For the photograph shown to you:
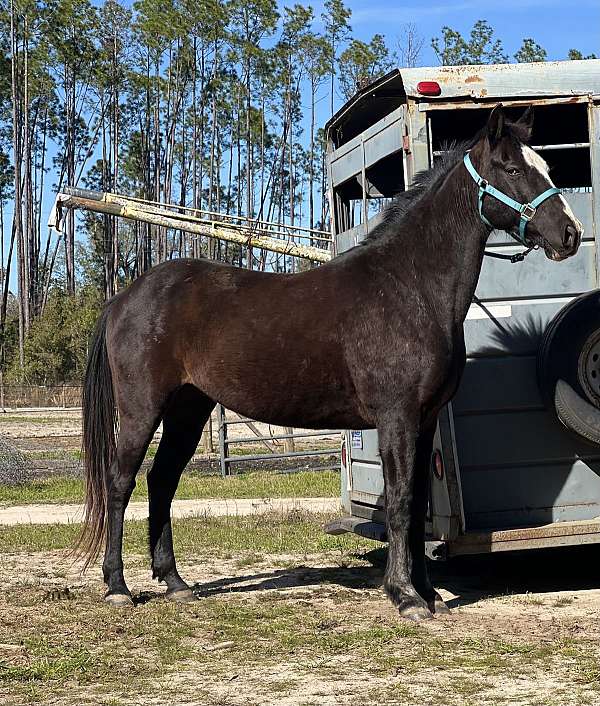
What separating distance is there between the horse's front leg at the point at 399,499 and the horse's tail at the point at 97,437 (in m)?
1.95

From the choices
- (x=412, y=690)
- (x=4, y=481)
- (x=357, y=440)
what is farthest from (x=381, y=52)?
(x=412, y=690)

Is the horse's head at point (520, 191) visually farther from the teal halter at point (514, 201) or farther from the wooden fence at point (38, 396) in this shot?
the wooden fence at point (38, 396)

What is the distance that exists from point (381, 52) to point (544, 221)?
42075mm

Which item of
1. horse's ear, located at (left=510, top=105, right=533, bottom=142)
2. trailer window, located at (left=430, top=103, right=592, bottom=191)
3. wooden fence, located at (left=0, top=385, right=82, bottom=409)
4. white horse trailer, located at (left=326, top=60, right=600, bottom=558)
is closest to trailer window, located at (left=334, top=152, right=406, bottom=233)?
trailer window, located at (left=430, top=103, right=592, bottom=191)

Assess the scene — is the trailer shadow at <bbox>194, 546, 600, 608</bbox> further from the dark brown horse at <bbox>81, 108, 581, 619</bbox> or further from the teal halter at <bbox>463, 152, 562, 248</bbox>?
the teal halter at <bbox>463, 152, 562, 248</bbox>

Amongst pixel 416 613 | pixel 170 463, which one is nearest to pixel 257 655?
pixel 416 613

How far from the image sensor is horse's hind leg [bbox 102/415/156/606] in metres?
6.15

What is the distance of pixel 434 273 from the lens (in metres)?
5.72

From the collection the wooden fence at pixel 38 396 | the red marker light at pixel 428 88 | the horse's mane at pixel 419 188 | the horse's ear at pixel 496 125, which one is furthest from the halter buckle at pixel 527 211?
the wooden fence at pixel 38 396

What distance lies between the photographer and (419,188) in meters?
5.95

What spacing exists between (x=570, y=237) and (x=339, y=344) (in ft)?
4.84

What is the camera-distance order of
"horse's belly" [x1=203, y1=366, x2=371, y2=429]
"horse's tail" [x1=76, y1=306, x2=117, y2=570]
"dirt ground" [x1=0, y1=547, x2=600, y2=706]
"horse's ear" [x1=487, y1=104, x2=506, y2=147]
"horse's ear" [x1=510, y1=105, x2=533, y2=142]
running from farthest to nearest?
"horse's tail" [x1=76, y1=306, x2=117, y2=570] → "horse's belly" [x1=203, y1=366, x2=371, y2=429] → "horse's ear" [x1=510, y1=105, x2=533, y2=142] → "horse's ear" [x1=487, y1=104, x2=506, y2=147] → "dirt ground" [x1=0, y1=547, x2=600, y2=706]

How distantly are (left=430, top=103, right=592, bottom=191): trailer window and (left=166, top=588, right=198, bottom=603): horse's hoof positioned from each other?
3337 mm

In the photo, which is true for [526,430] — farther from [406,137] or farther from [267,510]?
[267,510]
